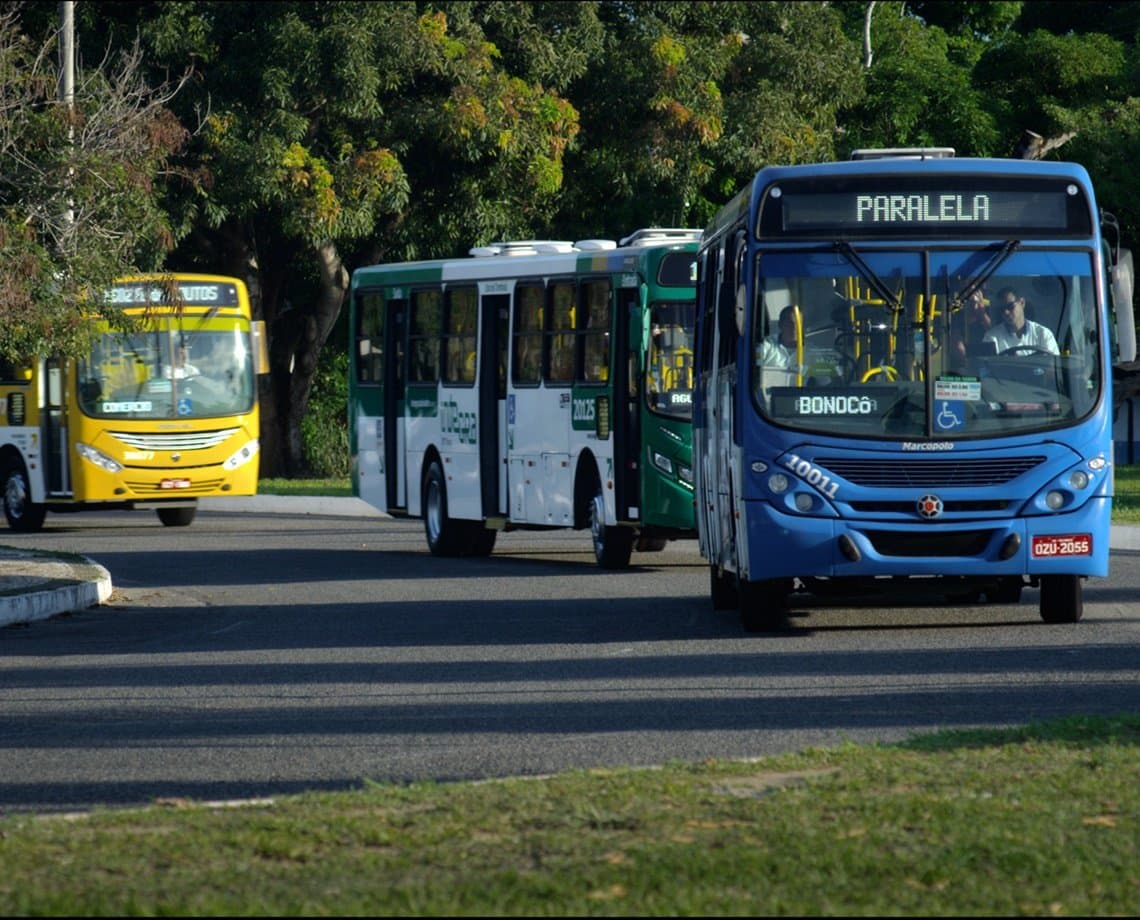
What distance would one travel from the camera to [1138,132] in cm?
3819

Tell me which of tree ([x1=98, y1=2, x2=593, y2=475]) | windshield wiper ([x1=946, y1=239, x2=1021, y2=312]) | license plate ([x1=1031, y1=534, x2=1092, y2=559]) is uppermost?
tree ([x1=98, y1=2, x2=593, y2=475])

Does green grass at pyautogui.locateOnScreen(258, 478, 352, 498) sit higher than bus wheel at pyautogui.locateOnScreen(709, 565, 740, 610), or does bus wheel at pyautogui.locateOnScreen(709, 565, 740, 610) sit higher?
bus wheel at pyautogui.locateOnScreen(709, 565, 740, 610)

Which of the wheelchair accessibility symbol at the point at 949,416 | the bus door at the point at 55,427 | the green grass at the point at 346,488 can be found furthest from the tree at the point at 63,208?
the green grass at the point at 346,488

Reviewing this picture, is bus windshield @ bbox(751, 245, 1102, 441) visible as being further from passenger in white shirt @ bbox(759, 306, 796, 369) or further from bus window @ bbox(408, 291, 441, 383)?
bus window @ bbox(408, 291, 441, 383)

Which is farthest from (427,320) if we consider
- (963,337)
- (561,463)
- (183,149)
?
(963,337)

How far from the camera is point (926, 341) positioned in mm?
14594

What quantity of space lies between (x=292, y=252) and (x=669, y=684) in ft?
93.5

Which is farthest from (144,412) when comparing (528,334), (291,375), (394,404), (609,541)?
(291,375)

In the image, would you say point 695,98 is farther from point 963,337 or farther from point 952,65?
point 963,337

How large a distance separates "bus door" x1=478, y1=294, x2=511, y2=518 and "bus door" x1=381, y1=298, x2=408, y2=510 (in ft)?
7.14

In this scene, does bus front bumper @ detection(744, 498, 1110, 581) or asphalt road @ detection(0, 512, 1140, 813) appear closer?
asphalt road @ detection(0, 512, 1140, 813)

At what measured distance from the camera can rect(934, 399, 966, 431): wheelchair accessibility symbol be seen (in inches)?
570

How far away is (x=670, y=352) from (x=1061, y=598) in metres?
6.52

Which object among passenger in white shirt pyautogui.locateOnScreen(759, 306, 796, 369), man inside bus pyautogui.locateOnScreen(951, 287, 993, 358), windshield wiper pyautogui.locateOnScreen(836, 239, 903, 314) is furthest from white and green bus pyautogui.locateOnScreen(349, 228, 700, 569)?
man inside bus pyautogui.locateOnScreen(951, 287, 993, 358)
